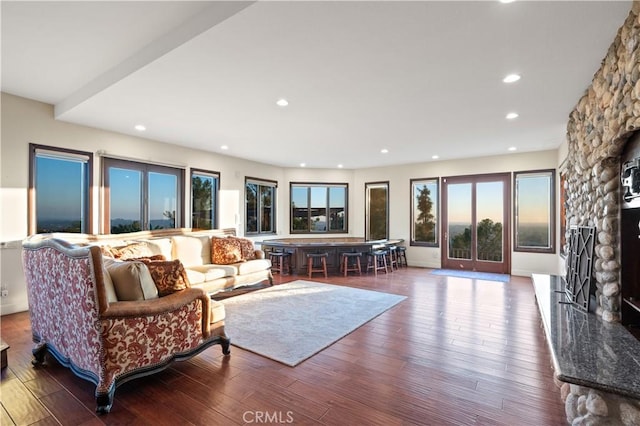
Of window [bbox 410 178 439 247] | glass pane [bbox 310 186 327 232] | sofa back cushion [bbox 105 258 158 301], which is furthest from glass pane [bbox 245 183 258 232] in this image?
sofa back cushion [bbox 105 258 158 301]

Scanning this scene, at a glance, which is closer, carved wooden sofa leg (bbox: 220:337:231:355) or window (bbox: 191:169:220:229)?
carved wooden sofa leg (bbox: 220:337:231:355)

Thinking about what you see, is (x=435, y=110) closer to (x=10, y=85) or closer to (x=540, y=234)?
(x=540, y=234)

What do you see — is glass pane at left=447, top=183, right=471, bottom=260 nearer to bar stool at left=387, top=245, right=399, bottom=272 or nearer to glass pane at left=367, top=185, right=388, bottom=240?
bar stool at left=387, top=245, right=399, bottom=272

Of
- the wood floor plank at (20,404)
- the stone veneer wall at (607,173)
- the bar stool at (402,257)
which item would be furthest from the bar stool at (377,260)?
the wood floor plank at (20,404)

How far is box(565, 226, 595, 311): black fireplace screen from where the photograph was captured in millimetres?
2840

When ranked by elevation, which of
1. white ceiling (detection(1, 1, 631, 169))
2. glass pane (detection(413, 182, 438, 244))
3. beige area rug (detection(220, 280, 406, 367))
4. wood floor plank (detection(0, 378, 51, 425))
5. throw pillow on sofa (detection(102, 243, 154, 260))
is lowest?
beige area rug (detection(220, 280, 406, 367))

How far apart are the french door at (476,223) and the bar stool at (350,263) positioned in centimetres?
236

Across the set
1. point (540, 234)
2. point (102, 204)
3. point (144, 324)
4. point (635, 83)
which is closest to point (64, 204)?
point (102, 204)

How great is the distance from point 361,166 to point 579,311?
655 centimetres

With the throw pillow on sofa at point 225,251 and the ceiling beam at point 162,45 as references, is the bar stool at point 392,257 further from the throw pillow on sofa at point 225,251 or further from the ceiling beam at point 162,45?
the ceiling beam at point 162,45

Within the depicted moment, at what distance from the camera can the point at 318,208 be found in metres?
9.32

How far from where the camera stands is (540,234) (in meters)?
6.65

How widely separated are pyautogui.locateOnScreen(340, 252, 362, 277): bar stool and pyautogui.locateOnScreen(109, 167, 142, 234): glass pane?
4219mm

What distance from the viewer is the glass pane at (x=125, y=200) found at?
5262mm
